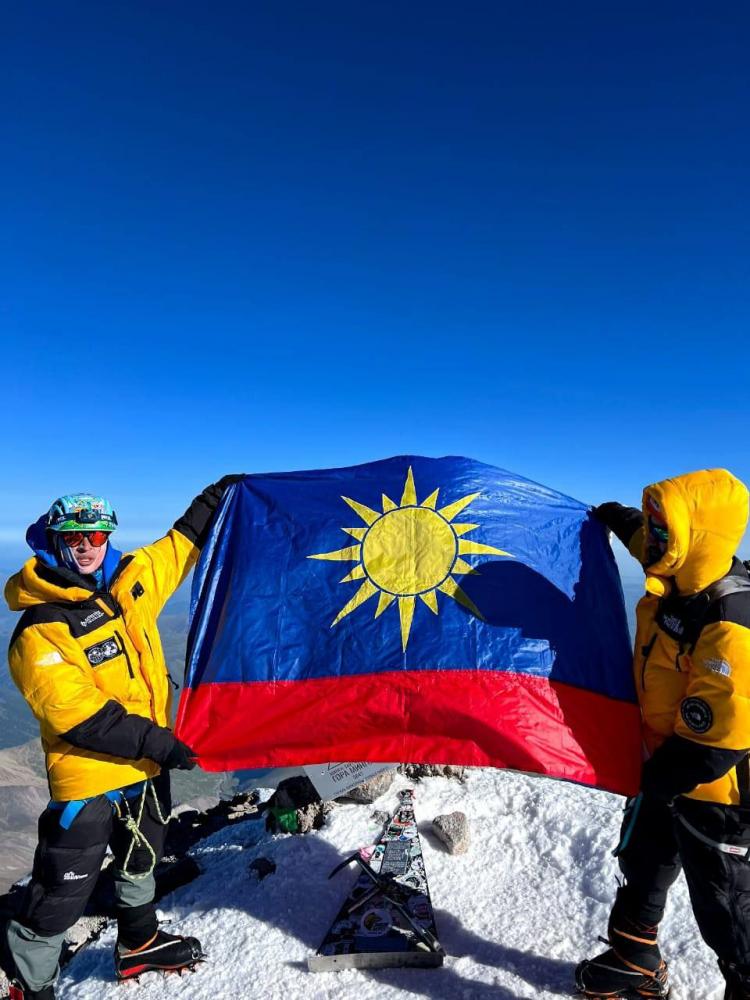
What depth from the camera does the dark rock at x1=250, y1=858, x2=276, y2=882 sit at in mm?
6818

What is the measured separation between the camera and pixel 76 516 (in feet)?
16.2

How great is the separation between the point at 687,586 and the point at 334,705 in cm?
342

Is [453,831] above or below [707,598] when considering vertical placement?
below

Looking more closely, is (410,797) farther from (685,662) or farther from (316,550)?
(685,662)

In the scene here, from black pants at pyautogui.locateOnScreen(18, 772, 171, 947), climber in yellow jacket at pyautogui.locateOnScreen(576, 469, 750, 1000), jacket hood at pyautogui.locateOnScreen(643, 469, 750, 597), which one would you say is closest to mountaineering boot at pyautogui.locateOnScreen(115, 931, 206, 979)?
black pants at pyautogui.locateOnScreen(18, 772, 171, 947)

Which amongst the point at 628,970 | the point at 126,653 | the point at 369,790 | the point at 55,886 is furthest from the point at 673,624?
the point at 55,886

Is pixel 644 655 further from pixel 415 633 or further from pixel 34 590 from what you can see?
pixel 34 590

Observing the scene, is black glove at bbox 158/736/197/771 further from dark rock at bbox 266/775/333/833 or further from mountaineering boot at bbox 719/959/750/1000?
mountaineering boot at bbox 719/959/750/1000

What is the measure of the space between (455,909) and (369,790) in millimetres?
2224

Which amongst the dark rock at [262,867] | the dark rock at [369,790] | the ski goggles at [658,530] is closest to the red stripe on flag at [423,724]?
the ski goggles at [658,530]

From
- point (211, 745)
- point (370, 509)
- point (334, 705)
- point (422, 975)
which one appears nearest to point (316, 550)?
point (370, 509)

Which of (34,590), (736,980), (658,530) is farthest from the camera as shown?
(34,590)

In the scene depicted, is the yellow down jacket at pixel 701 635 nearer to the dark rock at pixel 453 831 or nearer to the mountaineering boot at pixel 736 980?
the mountaineering boot at pixel 736 980

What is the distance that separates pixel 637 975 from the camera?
490 cm
